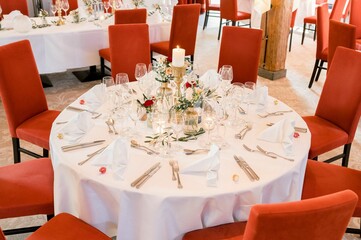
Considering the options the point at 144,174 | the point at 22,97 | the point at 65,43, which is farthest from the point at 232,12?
the point at 144,174

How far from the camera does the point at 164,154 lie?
74.1 inches

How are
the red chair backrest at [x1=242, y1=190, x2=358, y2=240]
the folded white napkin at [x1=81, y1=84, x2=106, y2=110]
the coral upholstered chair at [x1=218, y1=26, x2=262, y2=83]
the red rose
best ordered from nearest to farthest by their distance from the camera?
the red chair backrest at [x1=242, y1=190, x2=358, y2=240]
the red rose
the folded white napkin at [x1=81, y1=84, x2=106, y2=110]
the coral upholstered chair at [x1=218, y1=26, x2=262, y2=83]

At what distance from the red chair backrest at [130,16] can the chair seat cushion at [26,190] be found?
2.50 metres

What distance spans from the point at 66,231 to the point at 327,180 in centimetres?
136

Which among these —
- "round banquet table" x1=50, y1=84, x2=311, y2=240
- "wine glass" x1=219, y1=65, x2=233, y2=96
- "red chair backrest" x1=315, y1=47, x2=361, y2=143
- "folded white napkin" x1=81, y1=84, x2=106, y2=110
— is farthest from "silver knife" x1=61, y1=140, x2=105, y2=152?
"red chair backrest" x1=315, y1=47, x2=361, y2=143

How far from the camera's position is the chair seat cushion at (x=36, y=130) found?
102 inches

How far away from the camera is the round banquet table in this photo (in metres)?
1.65

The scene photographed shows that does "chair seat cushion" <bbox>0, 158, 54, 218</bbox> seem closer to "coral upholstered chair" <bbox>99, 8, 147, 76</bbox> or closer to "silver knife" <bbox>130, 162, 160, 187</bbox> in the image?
"silver knife" <bbox>130, 162, 160, 187</bbox>

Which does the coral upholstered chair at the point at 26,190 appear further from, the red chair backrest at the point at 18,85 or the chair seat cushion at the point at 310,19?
the chair seat cushion at the point at 310,19

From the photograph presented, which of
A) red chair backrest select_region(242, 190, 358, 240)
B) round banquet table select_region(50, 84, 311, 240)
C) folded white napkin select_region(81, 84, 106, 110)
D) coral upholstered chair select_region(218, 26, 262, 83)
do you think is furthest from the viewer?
coral upholstered chair select_region(218, 26, 262, 83)

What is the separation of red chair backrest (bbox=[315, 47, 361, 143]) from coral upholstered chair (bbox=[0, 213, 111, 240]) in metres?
1.75

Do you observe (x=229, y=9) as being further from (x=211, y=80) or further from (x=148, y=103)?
(x=148, y=103)

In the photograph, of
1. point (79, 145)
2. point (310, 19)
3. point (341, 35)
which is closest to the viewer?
point (79, 145)

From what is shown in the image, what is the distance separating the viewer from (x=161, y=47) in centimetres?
468
